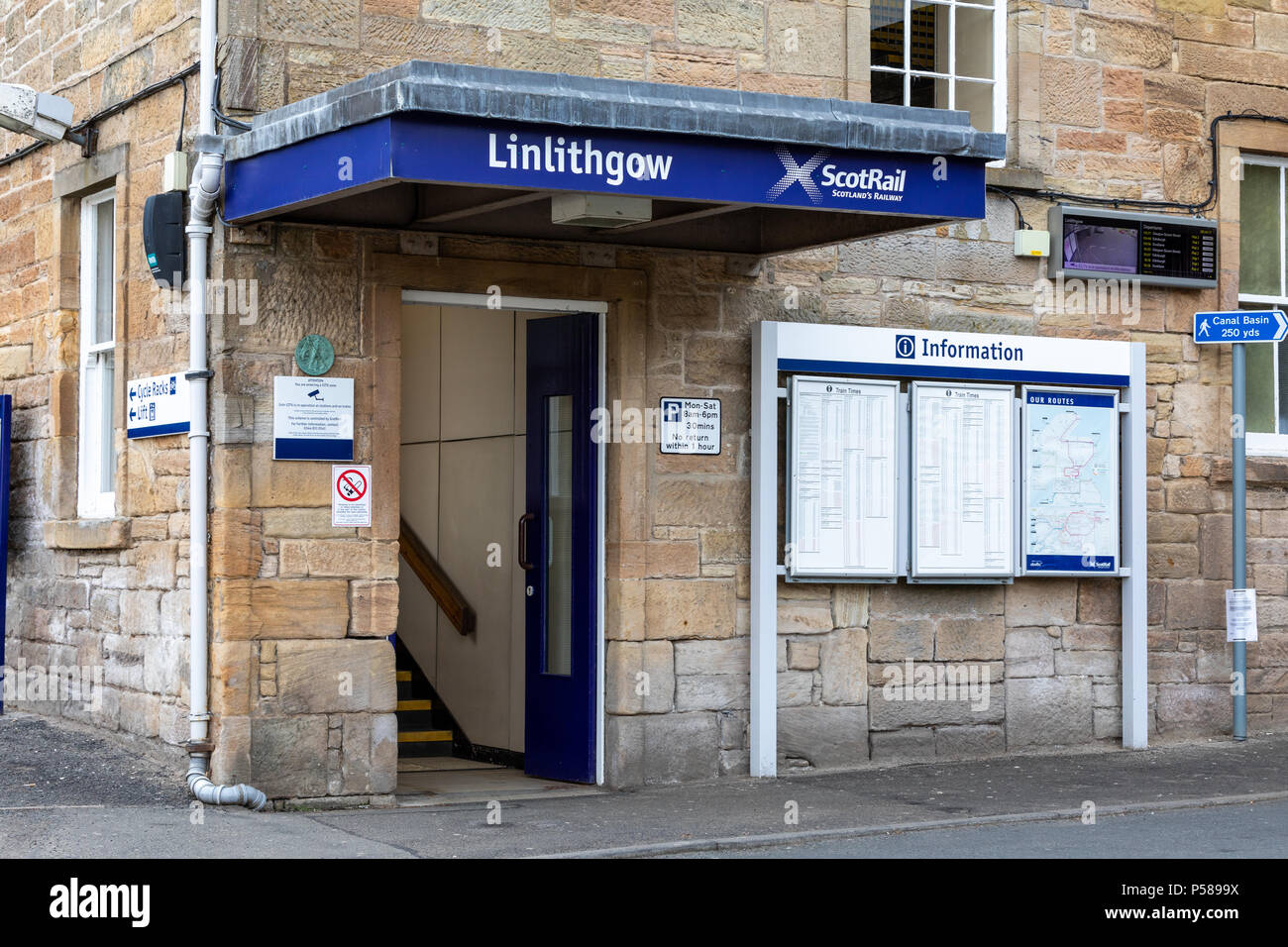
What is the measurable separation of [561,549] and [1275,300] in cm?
535

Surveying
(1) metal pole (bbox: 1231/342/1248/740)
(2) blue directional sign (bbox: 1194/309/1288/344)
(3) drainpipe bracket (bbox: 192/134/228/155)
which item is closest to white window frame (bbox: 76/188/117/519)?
(3) drainpipe bracket (bbox: 192/134/228/155)

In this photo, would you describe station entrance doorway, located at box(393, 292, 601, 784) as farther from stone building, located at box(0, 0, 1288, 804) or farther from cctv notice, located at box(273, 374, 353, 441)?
cctv notice, located at box(273, 374, 353, 441)

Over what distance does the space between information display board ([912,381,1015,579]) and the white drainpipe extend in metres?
4.21

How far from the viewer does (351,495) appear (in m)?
9.13

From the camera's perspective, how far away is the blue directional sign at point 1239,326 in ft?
36.2

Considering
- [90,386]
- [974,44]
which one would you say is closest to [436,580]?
[90,386]

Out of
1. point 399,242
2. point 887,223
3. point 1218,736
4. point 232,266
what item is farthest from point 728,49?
point 1218,736

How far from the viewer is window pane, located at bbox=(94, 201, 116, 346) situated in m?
10.6

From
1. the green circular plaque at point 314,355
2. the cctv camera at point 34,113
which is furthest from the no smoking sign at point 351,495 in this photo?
the cctv camera at point 34,113

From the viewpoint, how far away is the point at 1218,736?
1163cm

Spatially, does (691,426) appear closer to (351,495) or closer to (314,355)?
(351,495)

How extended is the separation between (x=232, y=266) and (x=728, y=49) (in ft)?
10.4

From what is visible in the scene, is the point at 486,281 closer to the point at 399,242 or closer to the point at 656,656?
the point at 399,242

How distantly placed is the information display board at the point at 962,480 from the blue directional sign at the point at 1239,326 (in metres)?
1.49
